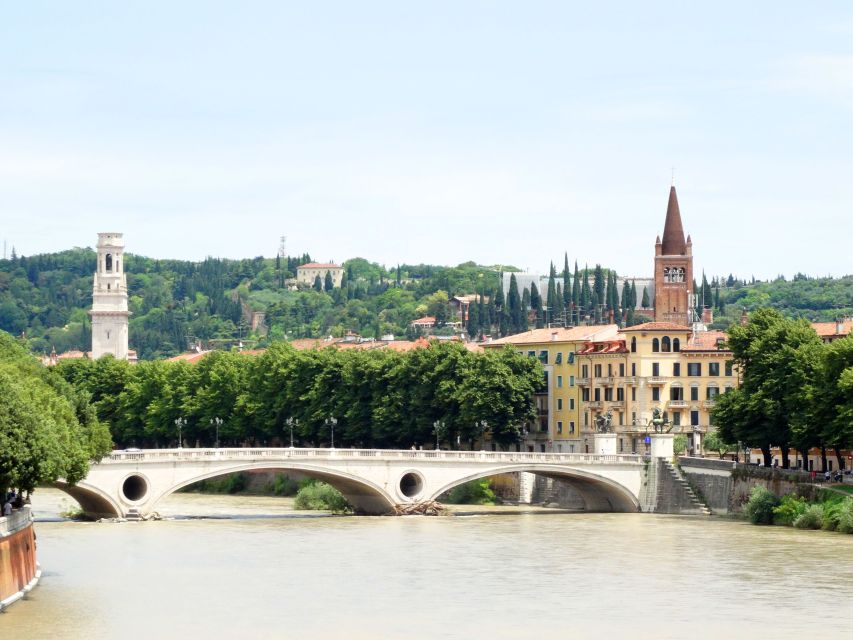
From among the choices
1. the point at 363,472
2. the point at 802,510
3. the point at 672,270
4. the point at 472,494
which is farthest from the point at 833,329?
the point at 672,270

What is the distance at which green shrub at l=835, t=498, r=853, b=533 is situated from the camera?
77.4 meters

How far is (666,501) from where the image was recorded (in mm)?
93875

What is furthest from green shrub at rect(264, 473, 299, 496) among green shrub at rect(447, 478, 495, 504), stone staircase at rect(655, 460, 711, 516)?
stone staircase at rect(655, 460, 711, 516)

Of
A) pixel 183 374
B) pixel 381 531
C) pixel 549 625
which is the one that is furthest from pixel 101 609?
pixel 183 374

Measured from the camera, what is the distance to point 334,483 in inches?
3580

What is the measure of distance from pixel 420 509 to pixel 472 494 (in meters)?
12.1

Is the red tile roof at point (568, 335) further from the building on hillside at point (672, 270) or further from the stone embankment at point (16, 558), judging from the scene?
the stone embankment at point (16, 558)

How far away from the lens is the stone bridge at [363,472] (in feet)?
273

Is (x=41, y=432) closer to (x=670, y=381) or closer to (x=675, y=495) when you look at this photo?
(x=675, y=495)

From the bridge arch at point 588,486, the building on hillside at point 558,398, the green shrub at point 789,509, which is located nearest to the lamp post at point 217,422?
the building on hillside at point 558,398

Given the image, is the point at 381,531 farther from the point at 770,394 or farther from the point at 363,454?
the point at 770,394

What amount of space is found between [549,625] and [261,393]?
6627 centimetres

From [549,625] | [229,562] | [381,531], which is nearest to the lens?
[549,625]

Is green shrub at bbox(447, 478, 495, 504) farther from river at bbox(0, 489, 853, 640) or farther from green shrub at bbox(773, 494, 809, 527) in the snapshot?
green shrub at bbox(773, 494, 809, 527)
